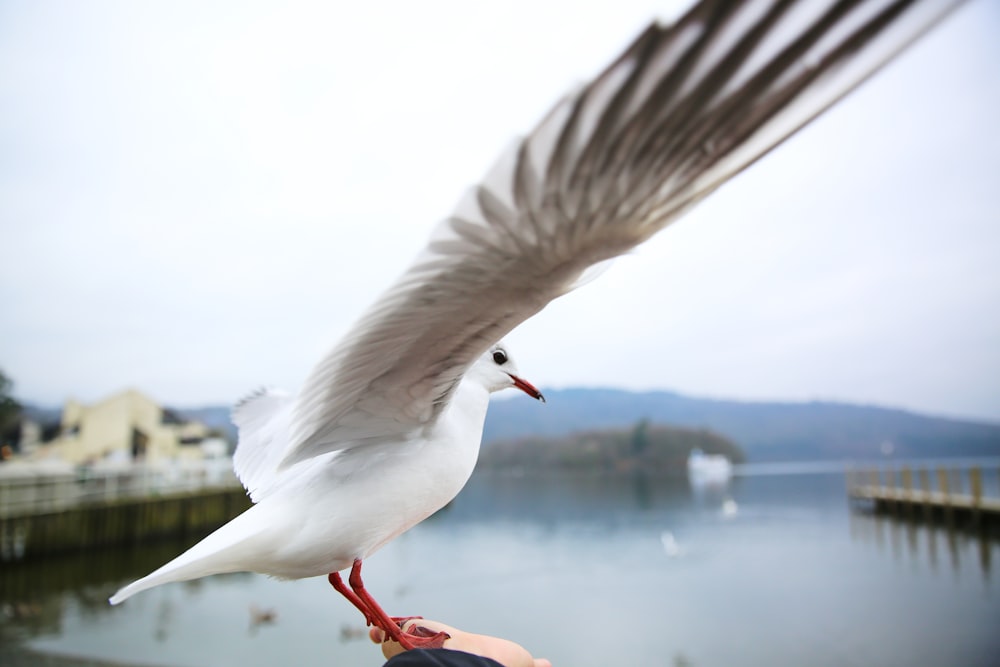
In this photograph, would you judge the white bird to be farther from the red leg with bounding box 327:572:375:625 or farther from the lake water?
the lake water

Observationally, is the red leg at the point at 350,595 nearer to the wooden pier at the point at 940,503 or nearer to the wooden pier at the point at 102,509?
the wooden pier at the point at 102,509

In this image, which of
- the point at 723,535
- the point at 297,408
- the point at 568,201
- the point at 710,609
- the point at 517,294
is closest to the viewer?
the point at 568,201

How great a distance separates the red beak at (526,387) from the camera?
2240 millimetres

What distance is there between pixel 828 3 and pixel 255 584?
2161 cm

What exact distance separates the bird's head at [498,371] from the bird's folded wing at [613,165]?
48 centimetres

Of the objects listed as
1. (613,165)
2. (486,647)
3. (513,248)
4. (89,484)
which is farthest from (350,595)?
(89,484)

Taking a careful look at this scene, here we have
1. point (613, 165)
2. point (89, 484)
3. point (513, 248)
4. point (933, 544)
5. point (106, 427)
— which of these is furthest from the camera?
point (106, 427)

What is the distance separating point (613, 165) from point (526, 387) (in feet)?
3.95

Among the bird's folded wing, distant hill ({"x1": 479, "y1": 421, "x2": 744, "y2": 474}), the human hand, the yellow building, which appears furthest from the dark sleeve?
distant hill ({"x1": 479, "y1": 421, "x2": 744, "y2": 474})

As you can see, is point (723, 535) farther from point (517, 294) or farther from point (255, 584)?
point (517, 294)

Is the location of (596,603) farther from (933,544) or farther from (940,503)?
(940,503)


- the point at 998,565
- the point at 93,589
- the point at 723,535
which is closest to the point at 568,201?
the point at 93,589

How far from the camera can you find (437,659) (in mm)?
1433

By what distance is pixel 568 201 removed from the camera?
119 cm
